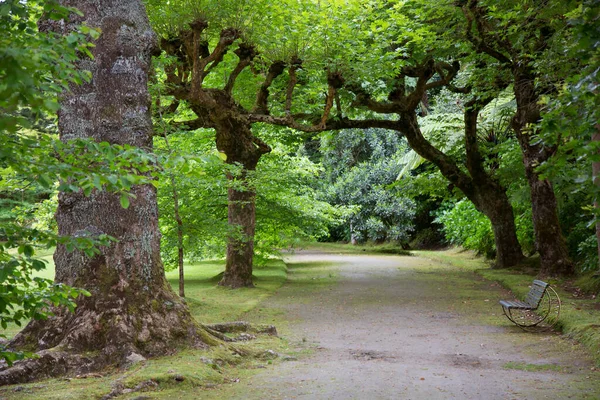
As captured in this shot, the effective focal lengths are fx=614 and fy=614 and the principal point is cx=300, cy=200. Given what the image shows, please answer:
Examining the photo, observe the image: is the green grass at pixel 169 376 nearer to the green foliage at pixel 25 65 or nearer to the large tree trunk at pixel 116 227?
the large tree trunk at pixel 116 227

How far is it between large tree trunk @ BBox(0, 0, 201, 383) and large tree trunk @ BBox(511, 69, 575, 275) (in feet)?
37.4

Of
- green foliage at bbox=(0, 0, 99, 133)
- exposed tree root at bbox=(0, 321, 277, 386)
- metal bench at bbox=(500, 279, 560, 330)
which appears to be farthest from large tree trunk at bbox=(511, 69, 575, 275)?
green foliage at bbox=(0, 0, 99, 133)

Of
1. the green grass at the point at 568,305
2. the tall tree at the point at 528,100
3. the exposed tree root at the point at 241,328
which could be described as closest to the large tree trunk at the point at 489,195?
the green grass at the point at 568,305

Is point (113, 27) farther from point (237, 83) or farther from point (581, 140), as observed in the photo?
point (237, 83)

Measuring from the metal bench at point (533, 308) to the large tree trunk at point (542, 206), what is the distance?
4.29 m

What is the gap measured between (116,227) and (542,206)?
12.7 metres

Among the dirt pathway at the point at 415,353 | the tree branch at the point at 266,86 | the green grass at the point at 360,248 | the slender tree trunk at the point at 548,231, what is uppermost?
the tree branch at the point at 266,86

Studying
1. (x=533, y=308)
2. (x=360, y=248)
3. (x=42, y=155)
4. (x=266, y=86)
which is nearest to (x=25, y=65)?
(x=42, y=155)

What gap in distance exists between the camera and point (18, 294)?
3.40 m

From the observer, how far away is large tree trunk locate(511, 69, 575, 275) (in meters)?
16.2

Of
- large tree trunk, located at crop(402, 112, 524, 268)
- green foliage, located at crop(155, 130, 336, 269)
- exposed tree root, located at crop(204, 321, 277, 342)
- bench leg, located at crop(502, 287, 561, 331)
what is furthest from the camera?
large tree trunk, located at crop(402, 112, 524, 268)

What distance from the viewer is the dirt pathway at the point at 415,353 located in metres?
6.46

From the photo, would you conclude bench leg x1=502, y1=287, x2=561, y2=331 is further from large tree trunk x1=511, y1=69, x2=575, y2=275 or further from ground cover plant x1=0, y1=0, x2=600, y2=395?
large tree trunk x1=511, y1=69, x2=575, y2=275

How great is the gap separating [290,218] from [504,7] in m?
9.68
